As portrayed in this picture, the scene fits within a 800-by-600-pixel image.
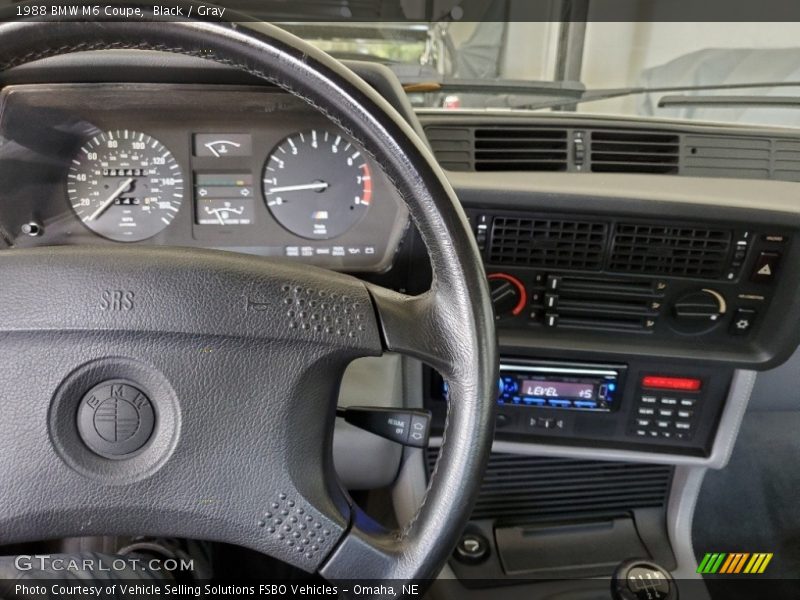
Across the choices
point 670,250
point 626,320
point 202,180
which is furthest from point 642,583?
point 202,180

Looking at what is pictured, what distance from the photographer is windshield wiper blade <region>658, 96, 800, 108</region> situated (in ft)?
5.78

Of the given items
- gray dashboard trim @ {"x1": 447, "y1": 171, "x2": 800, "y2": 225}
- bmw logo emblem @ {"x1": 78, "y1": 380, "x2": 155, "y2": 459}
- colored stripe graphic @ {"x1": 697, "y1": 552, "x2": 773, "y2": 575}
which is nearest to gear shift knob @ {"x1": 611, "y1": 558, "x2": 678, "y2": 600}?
colored stripe graphic @ {"x1": 697, "y1": 552, "x2": 773, "y2": 575}

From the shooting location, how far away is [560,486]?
1461 millimetres

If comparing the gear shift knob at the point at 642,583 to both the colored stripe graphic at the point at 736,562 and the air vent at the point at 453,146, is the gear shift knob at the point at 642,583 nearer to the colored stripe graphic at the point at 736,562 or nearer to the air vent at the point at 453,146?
the colored stripe graphic at the point at 736,562

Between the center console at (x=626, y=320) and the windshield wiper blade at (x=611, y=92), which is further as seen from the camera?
the windshield wiper blade at (x=611, y=92)

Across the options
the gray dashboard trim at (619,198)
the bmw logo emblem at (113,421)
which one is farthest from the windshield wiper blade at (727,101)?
the bmw logo emblem at (113,421)

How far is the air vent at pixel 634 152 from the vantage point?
4.27ft

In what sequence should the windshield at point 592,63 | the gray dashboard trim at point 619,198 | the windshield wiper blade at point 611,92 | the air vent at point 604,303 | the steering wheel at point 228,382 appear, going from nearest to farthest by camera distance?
the steering wheel at point 228,382 → the gray dashboard trim at point 619,198 → the air vent at point 604,303 → the windshield at point 592,63 → the windshield wiper blade at point 611,92

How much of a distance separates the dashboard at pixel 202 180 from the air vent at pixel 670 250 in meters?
→ 0.42

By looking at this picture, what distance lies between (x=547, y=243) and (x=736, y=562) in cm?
99

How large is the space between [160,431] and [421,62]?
123cm

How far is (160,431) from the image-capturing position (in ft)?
2.39

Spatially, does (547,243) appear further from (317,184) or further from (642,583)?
(642,583)

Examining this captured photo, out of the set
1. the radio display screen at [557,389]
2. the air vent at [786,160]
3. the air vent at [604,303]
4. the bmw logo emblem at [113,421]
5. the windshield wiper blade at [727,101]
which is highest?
the windshield wiper blade at [727,101]
